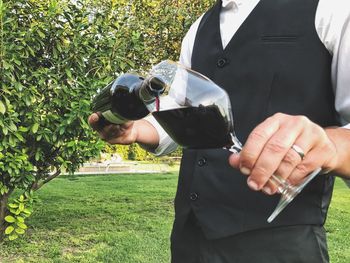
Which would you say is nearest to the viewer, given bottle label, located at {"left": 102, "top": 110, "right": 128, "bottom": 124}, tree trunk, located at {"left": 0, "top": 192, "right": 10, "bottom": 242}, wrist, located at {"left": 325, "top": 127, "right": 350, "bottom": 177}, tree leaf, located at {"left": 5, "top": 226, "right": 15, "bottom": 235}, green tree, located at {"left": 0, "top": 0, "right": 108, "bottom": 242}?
wrist, located at {"left": 325, "top": 127, "right": 350, "bottom": 177}

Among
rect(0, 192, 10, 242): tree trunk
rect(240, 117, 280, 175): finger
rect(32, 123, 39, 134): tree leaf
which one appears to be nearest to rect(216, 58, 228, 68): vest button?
rect(240, 117, 280, 175): finger

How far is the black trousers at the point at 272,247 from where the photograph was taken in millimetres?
1314

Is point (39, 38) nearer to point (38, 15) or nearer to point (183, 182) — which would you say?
point (38, 15)

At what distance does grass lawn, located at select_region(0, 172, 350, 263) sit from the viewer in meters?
4.73

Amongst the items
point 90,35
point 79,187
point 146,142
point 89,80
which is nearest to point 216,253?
point 146,142

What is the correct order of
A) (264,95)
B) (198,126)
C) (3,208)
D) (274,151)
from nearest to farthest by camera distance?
(274,151), (198,126), (264,95), (3,208)

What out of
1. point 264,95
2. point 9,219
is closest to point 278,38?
point 264,95

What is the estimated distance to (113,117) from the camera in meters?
1.42

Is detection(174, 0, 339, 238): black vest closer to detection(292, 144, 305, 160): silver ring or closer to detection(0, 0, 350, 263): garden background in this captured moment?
detection(292, 144, 305, 160): silver ring

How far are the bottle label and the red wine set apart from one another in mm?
323

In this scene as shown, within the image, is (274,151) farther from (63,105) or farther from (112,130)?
(63,105)

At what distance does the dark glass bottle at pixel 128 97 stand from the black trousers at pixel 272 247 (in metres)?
0.45

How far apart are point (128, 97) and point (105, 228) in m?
4.62

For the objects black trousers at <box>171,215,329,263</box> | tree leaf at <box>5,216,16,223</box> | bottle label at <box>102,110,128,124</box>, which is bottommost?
tree leaf at <box>5,216,16,223</box>
